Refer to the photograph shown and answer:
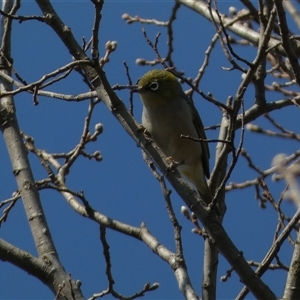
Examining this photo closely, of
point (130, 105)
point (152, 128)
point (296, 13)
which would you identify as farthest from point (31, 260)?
point (296, 13)

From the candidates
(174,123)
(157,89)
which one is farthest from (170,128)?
(157,89)

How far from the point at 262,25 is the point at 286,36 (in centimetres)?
40

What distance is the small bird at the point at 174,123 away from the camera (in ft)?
16.4

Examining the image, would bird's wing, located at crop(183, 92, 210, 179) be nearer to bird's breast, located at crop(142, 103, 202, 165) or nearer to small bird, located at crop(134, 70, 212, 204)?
small bird, located at crop(134, 70, 212, 204)

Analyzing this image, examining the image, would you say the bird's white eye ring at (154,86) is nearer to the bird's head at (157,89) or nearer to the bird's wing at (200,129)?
the bird's head at (157,89)

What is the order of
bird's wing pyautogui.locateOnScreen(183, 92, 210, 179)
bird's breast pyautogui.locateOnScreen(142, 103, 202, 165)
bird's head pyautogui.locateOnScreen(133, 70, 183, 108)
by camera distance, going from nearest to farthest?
bird's breast pyautogui.locateOnScreen(142, 103, 202, 165)
bird's head pyautogui.locateOnScreen(133, 70, 183, 108)
bird's wing pyautogui.locateOnScreen(183, 92, 210, 179)

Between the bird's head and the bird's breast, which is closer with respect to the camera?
the bird's breast

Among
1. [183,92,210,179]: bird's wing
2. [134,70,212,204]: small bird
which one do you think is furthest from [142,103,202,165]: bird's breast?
[183,92,210,179]: bird's wing

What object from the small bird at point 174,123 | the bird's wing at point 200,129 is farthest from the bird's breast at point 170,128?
the bird's wing at point 200,129

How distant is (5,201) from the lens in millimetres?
3920

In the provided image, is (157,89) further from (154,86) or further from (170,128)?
(170,128)

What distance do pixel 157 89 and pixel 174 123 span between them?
14.6 inches

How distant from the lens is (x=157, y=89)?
16.9ft

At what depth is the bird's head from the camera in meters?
5.09
